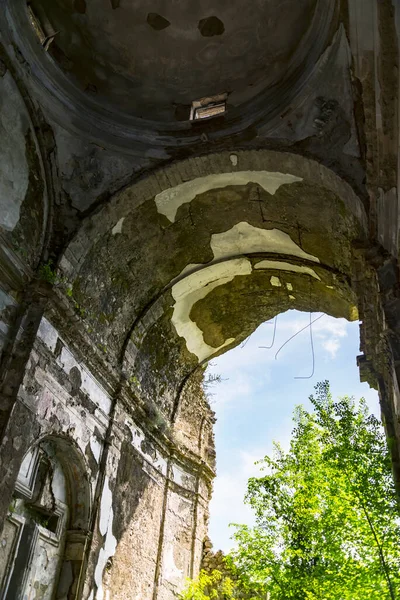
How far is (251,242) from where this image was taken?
978 centimetres

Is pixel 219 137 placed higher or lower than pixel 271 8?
lower

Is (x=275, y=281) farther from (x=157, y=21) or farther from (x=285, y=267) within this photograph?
(x=157, y=21)

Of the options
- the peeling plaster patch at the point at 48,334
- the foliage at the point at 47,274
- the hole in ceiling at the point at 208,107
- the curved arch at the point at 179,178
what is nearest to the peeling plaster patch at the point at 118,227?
the curved arch at the point at 179,178

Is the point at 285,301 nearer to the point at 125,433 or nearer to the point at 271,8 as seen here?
the point at 125,433

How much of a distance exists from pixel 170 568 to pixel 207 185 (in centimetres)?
693

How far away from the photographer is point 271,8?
8.11 metres

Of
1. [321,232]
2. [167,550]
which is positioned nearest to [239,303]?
[321,232]

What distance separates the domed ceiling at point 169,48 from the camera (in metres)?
8.26

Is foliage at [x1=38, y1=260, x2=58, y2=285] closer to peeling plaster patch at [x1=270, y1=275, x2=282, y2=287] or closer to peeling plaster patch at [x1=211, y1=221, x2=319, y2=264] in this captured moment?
peeling plaster patch at [x1=211, y1=221, x2=319, y2=264]

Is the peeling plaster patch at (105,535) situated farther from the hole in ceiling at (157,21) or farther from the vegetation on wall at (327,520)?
the hole in ceiling at (157,21)

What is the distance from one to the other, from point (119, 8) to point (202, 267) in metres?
4.71

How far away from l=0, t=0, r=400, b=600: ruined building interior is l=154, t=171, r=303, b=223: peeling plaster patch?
0.04m

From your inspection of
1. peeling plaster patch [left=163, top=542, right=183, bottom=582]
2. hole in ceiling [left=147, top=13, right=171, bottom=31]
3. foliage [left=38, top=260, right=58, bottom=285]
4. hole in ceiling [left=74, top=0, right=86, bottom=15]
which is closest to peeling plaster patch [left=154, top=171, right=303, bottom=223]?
foliage [left=38, top=260, right=58, bottom=285]

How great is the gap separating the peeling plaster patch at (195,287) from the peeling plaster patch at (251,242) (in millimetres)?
302
